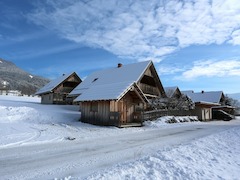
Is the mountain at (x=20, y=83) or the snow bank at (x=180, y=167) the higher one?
the mountain at (x=20, y=83)

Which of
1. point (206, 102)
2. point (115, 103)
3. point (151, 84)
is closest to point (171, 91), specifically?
point (206, 102)

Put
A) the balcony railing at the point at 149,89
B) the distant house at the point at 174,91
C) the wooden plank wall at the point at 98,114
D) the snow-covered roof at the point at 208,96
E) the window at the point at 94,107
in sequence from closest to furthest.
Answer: the wooden plank wall at the point at 98,114 < the window at the point at 94,107 < the balcony railing at the point at 149,89 < the distant house at the point at 174,91 < the snow-covered roof at the point at 208,96

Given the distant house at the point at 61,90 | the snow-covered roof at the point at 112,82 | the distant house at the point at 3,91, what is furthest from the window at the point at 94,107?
the distant house at the point at 3,91

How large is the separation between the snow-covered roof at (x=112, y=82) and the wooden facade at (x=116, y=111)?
0.69m

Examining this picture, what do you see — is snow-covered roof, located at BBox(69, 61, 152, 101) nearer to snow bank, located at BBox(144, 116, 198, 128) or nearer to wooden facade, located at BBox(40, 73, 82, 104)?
snow bank, located at BBox(144, 116, 198, 128)

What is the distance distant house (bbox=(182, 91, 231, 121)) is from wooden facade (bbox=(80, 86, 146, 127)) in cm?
1613

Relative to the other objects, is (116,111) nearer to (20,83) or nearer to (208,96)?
(208,96)

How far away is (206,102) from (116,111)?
74.9ft

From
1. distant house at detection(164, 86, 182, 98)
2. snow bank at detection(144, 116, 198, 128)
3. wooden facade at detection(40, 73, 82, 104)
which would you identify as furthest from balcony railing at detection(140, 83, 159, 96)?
wooden facade at detection(40, 73, 82, 104)

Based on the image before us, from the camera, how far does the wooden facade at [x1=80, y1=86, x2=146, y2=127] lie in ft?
59.8

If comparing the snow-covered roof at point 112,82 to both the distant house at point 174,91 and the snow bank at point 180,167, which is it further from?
the distant house at point 174,91

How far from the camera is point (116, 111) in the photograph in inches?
726

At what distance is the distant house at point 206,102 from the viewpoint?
3456cm

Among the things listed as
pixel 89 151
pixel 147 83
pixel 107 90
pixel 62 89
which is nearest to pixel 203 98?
pixel 147 83
